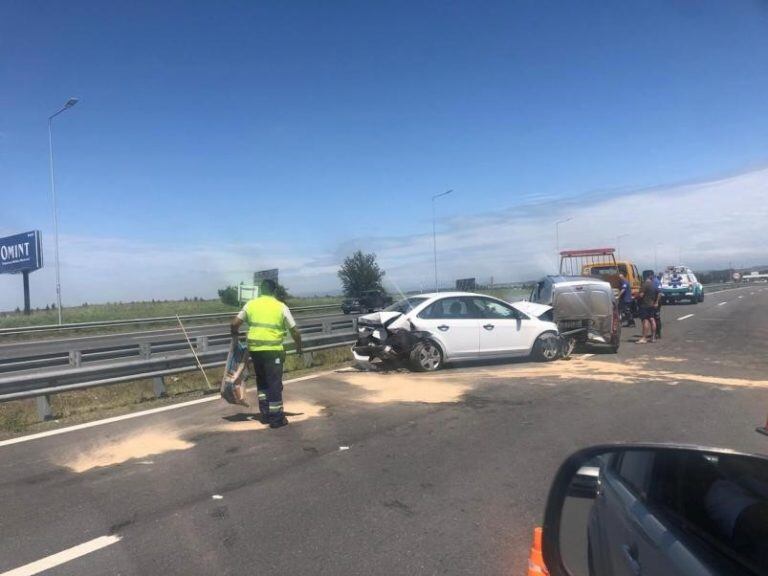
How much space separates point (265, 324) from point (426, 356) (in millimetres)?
4774

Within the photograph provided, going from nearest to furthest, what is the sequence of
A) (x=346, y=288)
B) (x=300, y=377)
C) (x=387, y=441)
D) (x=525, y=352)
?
(x=387, y=441), (x=300, y=377), (x=525, y=352), (x=346, y=288)

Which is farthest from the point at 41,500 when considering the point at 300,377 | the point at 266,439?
the point at 300,377

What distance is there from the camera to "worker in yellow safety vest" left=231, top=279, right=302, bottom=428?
756cm

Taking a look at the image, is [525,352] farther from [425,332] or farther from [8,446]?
[8,446]

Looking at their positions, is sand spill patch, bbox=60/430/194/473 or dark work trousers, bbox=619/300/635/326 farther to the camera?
dark work trousers, bbox=619/300/635/326

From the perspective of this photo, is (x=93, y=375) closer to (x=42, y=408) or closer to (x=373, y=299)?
(x=42, y=408)

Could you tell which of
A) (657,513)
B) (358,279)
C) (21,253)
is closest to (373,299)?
(358,279)

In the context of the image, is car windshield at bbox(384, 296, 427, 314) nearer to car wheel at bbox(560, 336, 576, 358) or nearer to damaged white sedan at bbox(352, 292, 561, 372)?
damaged white sedan at bbox(352, 292, 561, 372)

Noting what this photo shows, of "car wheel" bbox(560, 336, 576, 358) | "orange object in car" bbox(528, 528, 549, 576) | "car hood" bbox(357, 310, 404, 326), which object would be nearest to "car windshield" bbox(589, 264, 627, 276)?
"car wheel" bbox(560, 336, 576, 358)

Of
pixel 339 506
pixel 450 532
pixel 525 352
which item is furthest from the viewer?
pixel 525 352

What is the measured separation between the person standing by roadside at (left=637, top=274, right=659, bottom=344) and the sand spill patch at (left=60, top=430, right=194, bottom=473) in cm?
1286

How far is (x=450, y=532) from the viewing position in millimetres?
4277

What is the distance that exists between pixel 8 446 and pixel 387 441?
4382 mm

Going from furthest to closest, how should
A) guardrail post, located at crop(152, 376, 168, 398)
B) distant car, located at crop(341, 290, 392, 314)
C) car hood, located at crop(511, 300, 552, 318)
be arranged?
distant car, located at crop(341, 290, 392, 314), car hood, located at crop(511, 300, 552, 318), guardrail post, located at crop(152, 376, 168, 398)
